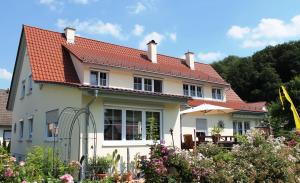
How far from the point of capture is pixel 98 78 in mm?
19375

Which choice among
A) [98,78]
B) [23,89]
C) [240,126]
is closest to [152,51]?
[98,78]

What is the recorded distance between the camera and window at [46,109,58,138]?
1608 centimetres

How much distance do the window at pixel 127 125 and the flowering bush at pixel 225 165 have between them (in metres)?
5.38

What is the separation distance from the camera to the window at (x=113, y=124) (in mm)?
14188

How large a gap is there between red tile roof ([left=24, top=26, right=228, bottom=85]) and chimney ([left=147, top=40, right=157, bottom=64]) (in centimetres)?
38

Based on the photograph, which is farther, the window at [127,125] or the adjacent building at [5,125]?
the adjacent building at [5,125]

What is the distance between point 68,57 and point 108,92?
8.33 meters

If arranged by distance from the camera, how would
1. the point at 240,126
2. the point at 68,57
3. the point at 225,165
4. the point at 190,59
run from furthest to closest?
the point at 190,59, the point at 240,126, the point at 68,57, the point at 225,165

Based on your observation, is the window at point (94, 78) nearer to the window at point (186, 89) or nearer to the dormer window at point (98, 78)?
the dormer window at point (98, 78)

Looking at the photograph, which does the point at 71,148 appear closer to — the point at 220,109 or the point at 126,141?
the point at 126,141

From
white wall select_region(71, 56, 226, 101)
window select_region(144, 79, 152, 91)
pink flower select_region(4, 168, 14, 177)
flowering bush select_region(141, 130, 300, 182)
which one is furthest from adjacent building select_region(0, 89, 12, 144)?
pink flower select_region(4, 168, 14, 177)

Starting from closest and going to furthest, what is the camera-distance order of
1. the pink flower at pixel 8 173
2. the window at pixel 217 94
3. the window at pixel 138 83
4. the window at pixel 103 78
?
the pink flower at pixel 8 173 < the window at pixel 103 78 < the window at pixel 138 83 < the window at pixel 217 94

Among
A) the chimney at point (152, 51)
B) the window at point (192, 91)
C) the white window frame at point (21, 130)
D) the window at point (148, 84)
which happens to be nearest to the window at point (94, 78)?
the window at point (148, 84)

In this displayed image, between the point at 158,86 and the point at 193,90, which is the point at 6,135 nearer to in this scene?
the point at 158,86
